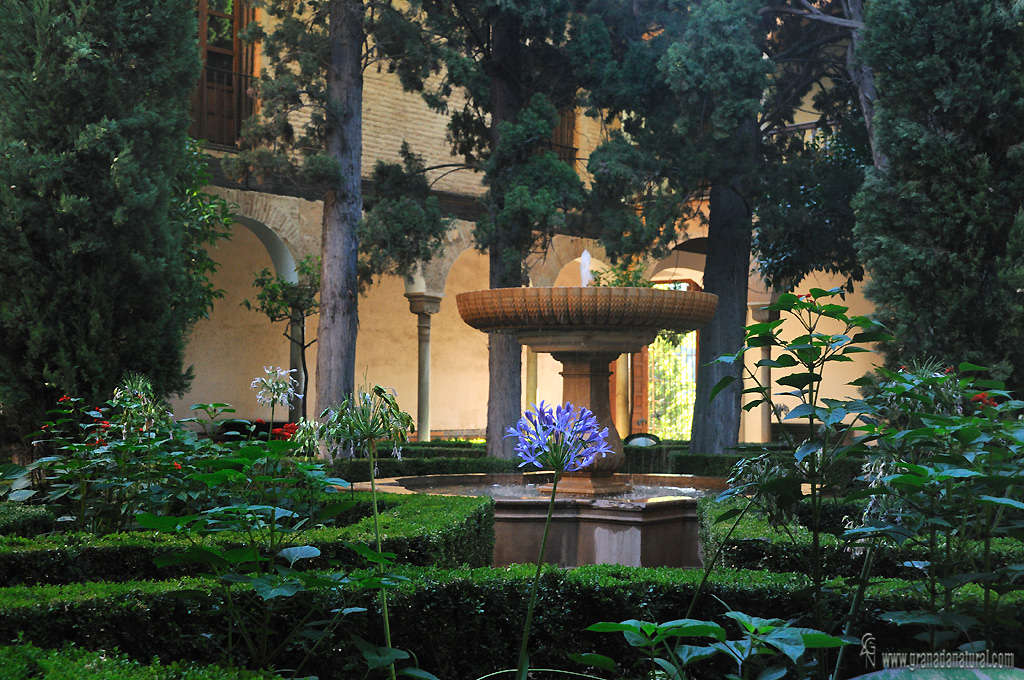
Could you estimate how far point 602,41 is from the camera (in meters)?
10.8

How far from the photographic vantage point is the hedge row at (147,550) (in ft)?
11.2

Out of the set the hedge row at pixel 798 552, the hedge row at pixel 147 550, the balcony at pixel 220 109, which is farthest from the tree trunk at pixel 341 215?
the hedge row at pixel 798 552

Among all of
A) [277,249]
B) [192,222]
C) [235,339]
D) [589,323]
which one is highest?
[277,249]

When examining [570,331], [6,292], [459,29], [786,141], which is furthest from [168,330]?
[786,141]

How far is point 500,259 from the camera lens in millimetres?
10648

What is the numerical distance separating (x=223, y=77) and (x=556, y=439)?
45.5ft

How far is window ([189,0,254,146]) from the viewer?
1303 cm

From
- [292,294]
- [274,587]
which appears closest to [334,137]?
[292,294]

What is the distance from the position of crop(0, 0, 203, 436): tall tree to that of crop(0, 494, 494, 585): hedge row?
9.16 ft

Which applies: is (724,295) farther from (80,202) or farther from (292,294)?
(80,202)

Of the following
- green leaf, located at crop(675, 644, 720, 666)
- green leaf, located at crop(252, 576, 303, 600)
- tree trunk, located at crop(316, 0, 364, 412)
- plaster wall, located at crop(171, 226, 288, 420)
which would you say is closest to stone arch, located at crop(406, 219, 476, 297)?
plaster wall, located at crop(171, 226, 288, 420)

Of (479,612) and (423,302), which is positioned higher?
(423,302)

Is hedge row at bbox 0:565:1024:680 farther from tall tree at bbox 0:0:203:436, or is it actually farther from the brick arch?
the brick arch

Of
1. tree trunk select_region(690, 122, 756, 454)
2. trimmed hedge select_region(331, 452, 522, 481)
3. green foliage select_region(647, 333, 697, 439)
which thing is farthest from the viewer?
green foliage select_region(647, 333, 697, 439)
